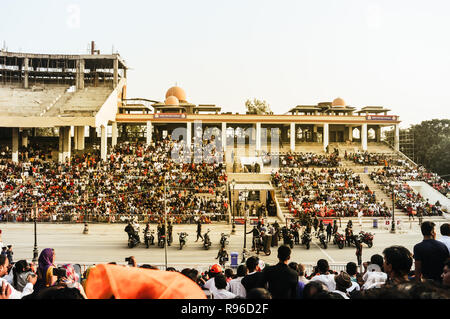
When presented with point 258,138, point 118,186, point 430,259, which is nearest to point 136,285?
point 430,259

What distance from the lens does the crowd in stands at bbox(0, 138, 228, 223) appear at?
29.0m

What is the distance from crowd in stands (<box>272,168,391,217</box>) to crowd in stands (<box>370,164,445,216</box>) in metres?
1.99

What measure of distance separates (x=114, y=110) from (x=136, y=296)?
46.1 meters

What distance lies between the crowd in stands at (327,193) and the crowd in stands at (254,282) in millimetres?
22793

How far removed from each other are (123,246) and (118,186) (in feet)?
41.4

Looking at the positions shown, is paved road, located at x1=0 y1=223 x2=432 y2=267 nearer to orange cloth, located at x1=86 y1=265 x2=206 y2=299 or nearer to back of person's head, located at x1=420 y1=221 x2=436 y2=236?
back of person's head, located at x1=420 y1=221 x2=436 y2=236

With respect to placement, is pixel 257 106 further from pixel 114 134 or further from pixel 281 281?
pixel 281 281

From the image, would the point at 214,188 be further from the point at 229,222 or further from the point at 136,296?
the point at 136,296

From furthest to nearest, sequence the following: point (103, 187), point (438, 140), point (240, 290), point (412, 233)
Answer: point (438, 140), point (103, 187), point (412, 233), point (240, 290)

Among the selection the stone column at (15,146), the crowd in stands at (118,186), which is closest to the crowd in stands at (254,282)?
the crowd in stands at (118,186)

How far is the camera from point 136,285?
2.09 m

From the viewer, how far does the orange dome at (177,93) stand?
5945 cm

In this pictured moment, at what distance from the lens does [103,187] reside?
105 feet
